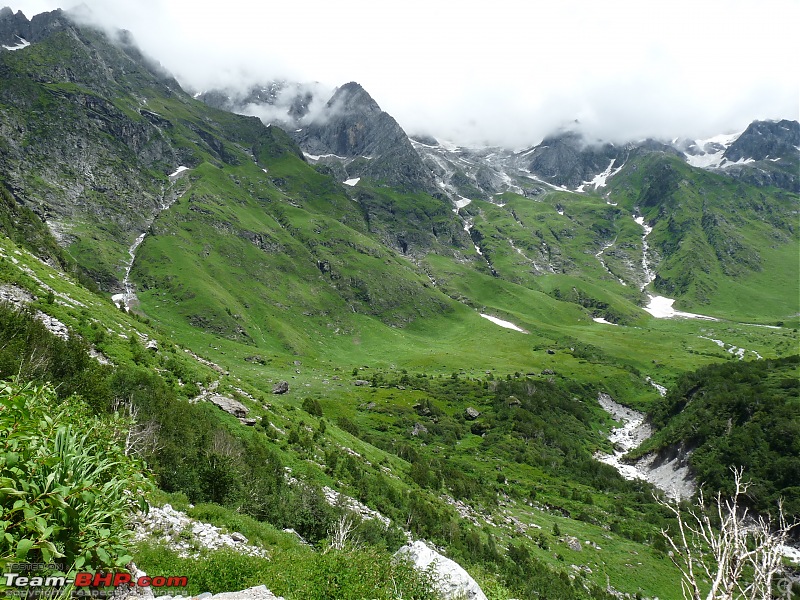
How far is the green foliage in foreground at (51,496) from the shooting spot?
15.8 ft

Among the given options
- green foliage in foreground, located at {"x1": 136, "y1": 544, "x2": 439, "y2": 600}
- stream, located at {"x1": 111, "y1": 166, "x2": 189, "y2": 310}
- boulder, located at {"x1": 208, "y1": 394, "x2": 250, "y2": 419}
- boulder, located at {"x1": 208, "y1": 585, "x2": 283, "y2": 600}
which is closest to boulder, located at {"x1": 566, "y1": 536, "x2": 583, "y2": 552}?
green foliage in foreground, located at {"x1": 136, "y1": 544, "x2": 439, "y2": 600}

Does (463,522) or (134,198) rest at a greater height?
(134,198)

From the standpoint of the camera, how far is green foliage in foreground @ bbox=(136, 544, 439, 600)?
1095 centimetres

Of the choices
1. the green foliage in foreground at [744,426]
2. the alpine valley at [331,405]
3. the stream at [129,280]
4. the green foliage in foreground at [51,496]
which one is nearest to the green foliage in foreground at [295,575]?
the alpine valley at [331,405]

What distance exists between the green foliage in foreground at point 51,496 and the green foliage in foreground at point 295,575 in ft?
18.1

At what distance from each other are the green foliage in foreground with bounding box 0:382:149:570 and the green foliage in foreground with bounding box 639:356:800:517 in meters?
59.8

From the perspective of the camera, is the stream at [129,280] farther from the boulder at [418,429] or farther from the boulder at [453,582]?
the boulder at [453,582]

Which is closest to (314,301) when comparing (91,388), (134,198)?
(134,198)

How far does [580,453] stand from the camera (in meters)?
72.1

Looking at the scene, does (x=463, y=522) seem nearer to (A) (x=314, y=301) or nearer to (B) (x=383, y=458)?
(B) (x=383, y=458)

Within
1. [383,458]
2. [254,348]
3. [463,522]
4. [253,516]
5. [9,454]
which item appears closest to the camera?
[9,454]

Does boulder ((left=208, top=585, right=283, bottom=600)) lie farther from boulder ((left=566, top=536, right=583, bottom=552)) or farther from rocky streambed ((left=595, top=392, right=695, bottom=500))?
rocky streambed ((left=595, top=392, right=695, bottom=500))

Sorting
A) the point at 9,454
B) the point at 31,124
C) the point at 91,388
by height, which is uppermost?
the point at 31,124

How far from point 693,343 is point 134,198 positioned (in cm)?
25084
